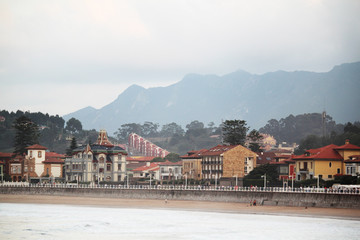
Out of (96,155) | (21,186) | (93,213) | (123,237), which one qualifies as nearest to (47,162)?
(96,155)

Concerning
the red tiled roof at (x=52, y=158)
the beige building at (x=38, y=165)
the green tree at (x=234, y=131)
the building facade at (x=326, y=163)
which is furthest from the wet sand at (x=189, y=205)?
the green tree at (x=234, y=131)

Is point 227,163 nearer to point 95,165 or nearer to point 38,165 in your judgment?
point 95,165

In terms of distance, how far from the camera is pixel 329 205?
84.2 meters

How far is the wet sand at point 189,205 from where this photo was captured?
80812mm

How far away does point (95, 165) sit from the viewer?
158875mm

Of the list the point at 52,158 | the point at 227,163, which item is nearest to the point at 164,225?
the point at 227,163

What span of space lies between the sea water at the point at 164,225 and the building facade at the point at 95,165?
63893 mm

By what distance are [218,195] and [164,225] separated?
2951 centimetres

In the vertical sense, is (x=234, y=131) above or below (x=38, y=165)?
above

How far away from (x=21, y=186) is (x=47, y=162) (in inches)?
1403

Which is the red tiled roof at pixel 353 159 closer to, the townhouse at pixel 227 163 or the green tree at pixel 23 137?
the townhouse at pixel 227 163

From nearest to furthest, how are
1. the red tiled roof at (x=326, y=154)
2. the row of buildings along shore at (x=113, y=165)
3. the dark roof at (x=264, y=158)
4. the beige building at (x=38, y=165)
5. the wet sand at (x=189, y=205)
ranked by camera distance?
the wet sand at (x=189, y=205)
the red tiled roof at (x=326, y=154)
the row of buildings along shore at (x=113, y=165)
the beige building at (x=38, y=165)
the dark roof at (x=264, y=158)

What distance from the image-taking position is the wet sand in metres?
80.8

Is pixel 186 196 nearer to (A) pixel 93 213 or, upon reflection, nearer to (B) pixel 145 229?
(A) pixel 93 213
